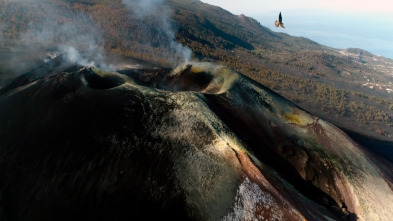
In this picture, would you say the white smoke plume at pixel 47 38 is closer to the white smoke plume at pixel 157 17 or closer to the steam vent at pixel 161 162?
the steam vent at pixel 161 162

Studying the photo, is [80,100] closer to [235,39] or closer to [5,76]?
[5,76]

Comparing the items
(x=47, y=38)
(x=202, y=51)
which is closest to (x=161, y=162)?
(x=47, y=38)

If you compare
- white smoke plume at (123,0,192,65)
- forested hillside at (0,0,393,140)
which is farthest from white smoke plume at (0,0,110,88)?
white smoke plume at (123,0,192,65)

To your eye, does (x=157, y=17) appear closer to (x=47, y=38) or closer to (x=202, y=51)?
(x=202, y=51)

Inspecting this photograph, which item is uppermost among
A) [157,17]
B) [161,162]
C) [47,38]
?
[161,162]

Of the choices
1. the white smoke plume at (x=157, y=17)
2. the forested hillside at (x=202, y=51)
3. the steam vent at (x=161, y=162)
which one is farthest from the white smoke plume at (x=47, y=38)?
the white smoke plume at (x=157, y=17)

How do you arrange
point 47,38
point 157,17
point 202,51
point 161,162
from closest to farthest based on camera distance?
point 161,162 < point 47,38 < point 202,51 < point 157,17

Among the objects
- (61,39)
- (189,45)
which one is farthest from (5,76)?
(189,45)

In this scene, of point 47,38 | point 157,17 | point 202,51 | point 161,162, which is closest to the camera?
point 161,162
